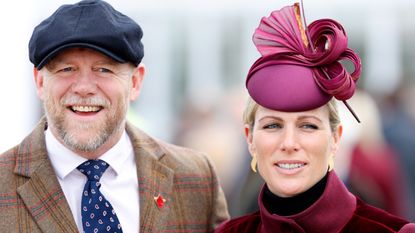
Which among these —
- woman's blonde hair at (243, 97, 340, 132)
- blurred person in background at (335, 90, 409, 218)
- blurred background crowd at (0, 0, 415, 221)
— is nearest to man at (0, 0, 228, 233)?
woman's blonde hair at (243, 97, 340, 132)

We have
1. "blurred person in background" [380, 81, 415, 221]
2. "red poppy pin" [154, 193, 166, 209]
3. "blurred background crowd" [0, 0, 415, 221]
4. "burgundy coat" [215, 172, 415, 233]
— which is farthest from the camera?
"blurred background crowd" [0, 0, 415, 221]

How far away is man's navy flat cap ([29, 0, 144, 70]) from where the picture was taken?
146 inches

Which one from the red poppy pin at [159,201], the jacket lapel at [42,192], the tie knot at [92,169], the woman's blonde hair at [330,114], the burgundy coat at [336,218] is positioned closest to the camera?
the burgundy coat at [336,218]

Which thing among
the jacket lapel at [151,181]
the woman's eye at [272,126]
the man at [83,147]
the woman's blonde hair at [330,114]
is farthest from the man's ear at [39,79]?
the woman's eye at [272,126]

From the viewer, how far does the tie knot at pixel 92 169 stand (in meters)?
3.87

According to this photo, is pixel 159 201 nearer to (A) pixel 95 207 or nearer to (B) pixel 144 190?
(B) pixel 144 190

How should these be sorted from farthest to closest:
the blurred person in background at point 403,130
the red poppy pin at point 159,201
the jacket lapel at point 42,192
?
the blurred person in background at point 403,130, the red poppy pin at point 159,201, the jacket lapel at point 42,192

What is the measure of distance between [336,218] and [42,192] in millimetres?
1271

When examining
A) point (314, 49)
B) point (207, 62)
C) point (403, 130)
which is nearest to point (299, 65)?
point (314, 49)

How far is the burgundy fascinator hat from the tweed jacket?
734 millimetres

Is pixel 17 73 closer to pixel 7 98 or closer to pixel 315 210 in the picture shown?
pixel 7 98

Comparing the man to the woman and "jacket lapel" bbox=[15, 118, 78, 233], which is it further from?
the woman

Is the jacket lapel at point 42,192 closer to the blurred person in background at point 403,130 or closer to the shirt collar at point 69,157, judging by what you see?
the shirt collar at point 69,157

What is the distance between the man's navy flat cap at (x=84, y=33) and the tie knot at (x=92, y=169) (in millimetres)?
468
